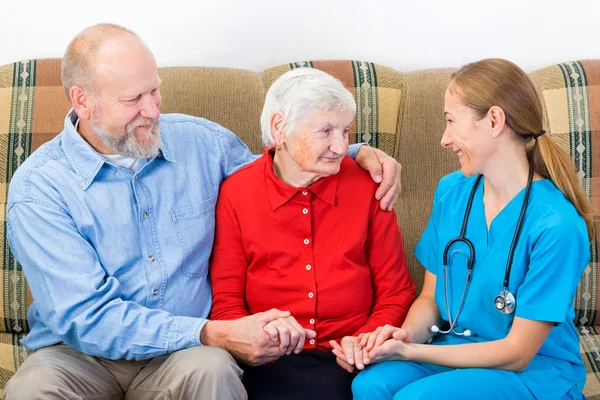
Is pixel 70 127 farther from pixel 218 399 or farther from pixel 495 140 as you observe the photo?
pixel 495 140

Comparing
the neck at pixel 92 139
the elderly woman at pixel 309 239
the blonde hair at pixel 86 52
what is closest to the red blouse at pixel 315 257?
the elderly woman at pixel 309 239

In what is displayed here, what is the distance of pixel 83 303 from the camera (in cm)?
207

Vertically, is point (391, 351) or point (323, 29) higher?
point (323, 29)

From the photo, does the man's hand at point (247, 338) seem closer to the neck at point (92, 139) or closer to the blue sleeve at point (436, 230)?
the blue sleeve at point (436, 230)

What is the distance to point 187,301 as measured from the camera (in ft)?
7.33

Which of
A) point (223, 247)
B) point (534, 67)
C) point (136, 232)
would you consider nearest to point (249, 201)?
point (223, 247)

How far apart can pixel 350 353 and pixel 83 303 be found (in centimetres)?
67

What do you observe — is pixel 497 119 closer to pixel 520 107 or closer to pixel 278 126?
pixel 520 107

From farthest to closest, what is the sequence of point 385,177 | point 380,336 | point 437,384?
1. point 385,177
2. point 380,336
3. point 437,384

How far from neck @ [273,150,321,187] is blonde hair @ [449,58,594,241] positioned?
0.47 meters

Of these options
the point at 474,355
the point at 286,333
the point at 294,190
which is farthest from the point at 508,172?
the point at 286,333

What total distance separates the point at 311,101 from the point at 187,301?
24.8 inches

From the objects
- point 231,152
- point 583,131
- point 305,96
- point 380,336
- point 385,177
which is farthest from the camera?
point 583,131

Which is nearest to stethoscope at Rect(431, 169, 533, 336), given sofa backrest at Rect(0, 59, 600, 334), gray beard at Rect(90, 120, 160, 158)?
sofa backrest at Rect(0, 59, 600, 334)
